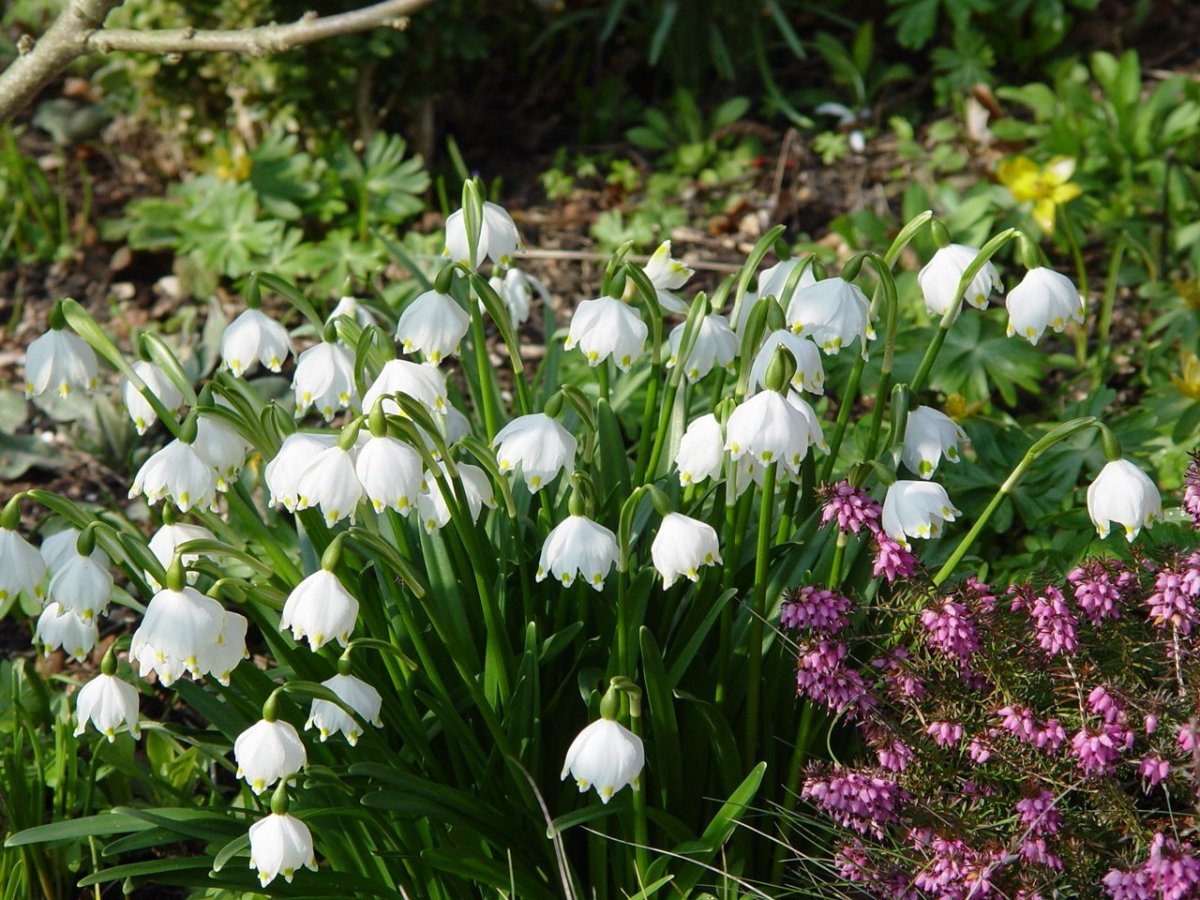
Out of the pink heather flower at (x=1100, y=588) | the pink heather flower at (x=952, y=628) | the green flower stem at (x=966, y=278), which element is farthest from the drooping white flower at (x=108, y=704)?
the pink heather flower at (x=1100, y=588)

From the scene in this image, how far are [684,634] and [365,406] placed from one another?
0.62 m

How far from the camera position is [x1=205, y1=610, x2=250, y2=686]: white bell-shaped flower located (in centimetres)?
172

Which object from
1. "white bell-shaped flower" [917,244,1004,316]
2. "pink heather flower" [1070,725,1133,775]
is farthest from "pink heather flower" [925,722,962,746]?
"white bell-shaped flower" [917,244,1004,316]

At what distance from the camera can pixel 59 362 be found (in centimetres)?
198

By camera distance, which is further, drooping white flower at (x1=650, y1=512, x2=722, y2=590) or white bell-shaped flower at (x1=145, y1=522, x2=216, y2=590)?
white bell-shaped flower at (x1=145, y1=522, x2=216, y2=590)

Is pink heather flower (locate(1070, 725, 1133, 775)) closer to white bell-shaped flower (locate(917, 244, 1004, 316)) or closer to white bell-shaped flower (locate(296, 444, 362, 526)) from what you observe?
white bell-shaped flower (locate(917, 244, 1004, 316))

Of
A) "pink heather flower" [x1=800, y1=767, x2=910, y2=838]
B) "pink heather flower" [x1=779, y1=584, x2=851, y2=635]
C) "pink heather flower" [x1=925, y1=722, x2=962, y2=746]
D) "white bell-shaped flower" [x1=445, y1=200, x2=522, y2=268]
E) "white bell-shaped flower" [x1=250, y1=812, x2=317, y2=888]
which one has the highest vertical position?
"white bell-shaped flower" [x1=445, y1=200, x2=522, y2=268]

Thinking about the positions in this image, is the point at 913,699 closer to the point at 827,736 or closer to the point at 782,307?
the point at 827,736

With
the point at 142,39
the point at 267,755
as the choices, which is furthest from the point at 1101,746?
the point at 142,39

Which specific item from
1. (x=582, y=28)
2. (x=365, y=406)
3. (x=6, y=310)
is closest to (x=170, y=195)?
(x=6, y=310)

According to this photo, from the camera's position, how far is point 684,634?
6.84ft

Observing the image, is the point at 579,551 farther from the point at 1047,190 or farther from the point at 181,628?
the point at 1047,190

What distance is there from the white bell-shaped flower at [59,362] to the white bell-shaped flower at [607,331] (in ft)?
2.43

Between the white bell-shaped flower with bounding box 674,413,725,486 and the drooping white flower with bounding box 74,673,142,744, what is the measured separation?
34.1 inches
